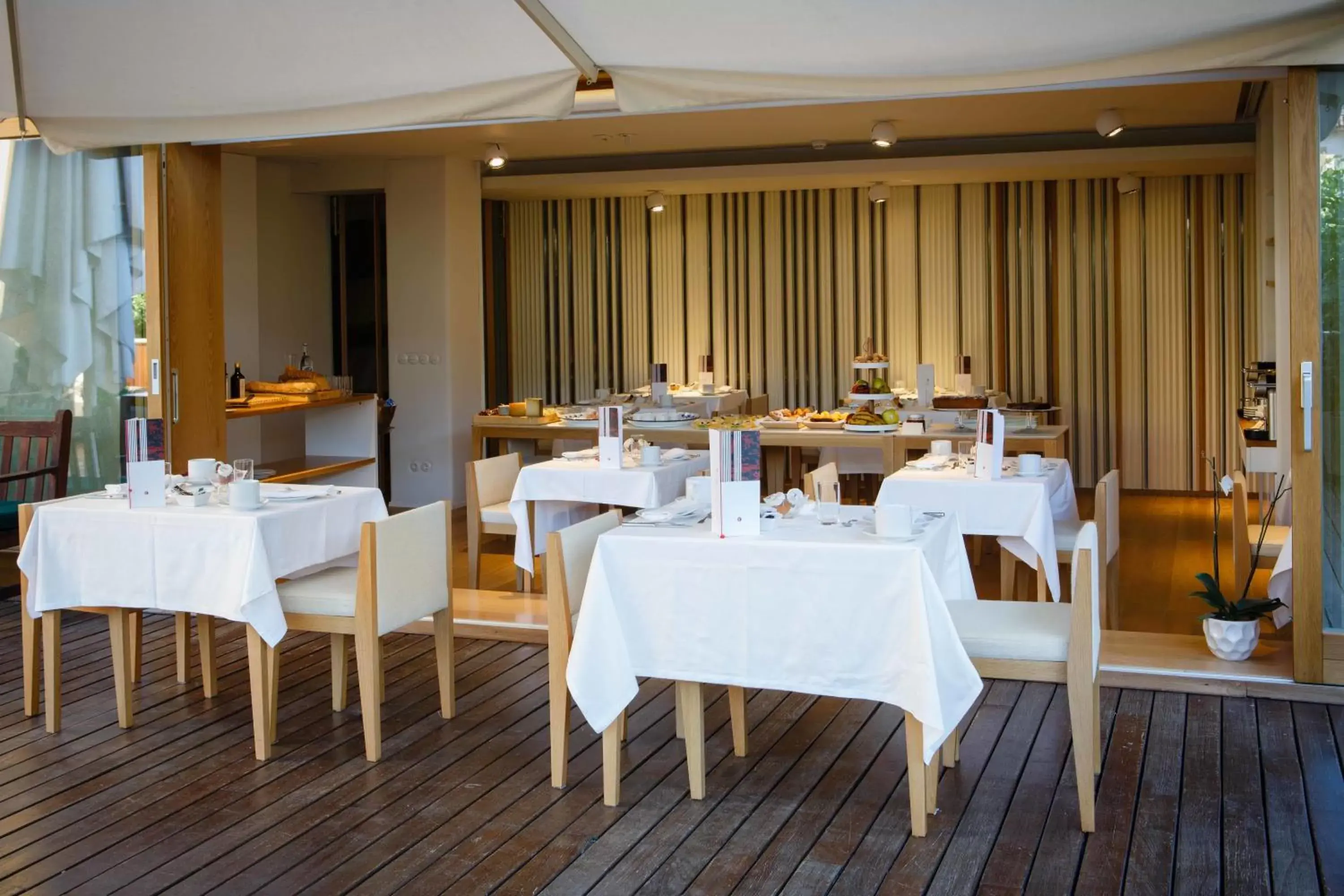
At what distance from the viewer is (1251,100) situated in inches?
311

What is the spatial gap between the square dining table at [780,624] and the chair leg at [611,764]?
0.02m

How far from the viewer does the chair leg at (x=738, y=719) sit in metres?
3.90

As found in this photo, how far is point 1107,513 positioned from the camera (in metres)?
5.04

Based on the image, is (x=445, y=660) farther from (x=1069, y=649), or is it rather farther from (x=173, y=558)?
(x=1069, y=649)

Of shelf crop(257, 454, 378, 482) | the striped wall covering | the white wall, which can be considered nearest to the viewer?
shelf crop(257, 454, 378, 482)

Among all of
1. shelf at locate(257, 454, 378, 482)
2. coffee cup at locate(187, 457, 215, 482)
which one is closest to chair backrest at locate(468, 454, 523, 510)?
shelf at locate(257, 454, 378, 482)

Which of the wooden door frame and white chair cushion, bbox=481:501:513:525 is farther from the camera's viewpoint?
white chair cushion, bbox=481:501:513:525

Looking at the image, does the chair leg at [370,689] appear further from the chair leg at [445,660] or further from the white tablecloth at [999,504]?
the white tablecloth at [999,504]

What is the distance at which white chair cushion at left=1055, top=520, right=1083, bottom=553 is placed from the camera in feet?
17.2

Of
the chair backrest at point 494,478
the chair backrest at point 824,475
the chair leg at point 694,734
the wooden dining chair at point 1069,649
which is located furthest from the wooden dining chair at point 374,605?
the wooden dining chair at point 1069,649

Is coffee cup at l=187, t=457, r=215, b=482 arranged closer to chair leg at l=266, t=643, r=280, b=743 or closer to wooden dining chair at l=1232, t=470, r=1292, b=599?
chair leg at l=266, t=643, r=280, b=743

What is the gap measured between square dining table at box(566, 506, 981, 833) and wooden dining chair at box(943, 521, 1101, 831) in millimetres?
140

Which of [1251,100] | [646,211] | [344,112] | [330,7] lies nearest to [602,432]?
[344,112]

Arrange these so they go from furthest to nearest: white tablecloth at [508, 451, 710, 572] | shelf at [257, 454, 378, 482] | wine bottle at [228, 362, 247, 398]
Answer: wine bottle at [228, 362, 247, 398]
shelf at [257, 454, 378, 482]
white tablecloth at [508, 451, 710, 572]
